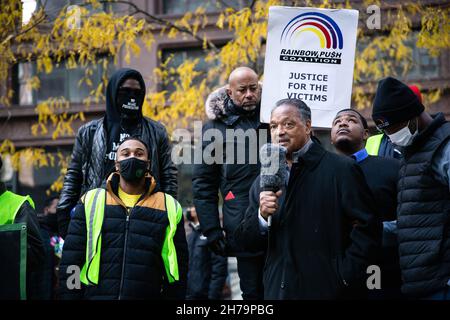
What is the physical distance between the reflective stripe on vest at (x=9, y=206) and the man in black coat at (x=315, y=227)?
Answer: 2.21 m

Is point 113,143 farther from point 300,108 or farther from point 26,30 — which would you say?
point 26,30

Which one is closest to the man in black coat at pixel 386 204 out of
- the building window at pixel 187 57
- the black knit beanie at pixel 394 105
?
the black knit beanie at pixel 394 105

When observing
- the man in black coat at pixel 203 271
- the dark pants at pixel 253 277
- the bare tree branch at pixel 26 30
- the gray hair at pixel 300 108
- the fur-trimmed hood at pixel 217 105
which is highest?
the bare tree branch at pixel 26 30

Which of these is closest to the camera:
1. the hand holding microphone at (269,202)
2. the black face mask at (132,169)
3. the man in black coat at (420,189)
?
the hand holding microphone at (269,202)

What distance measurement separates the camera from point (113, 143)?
8.23 m

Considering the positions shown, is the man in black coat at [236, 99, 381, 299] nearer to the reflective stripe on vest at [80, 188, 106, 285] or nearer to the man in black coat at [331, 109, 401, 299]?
the man in black coat at [331, 109, 401, 299]

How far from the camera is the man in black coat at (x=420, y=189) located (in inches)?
241

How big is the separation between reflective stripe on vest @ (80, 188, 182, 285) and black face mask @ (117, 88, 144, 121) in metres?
1.15

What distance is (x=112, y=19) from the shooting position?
15.4m

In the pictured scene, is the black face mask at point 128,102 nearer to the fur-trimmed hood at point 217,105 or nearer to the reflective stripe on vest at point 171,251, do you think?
the fur-trimmed hood at point 217,105

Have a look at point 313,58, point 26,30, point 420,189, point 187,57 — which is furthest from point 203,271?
point 187,57

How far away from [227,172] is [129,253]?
4.61ft
